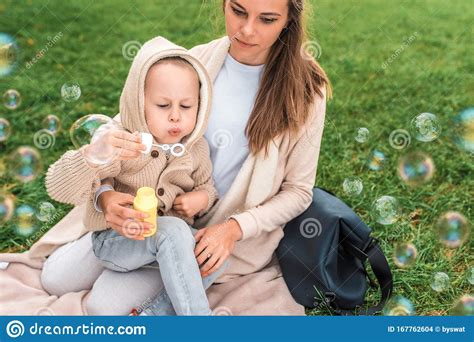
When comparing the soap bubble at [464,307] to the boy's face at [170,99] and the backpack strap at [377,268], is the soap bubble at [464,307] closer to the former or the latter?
the backpack strap at [377,268]

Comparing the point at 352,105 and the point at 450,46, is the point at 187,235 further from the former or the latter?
the point at 450,46

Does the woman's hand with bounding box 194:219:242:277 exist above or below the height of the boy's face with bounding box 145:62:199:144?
below

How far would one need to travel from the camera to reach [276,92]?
90.7 inches

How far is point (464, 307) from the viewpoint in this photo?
100.0 inches

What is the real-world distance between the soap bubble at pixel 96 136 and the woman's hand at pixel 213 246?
0.38m

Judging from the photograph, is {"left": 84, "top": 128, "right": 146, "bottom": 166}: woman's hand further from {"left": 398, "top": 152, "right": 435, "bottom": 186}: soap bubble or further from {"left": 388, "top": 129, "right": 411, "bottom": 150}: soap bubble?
{"left": 388, "top": 129, "right": 411, "bottom": 150}: soap bubble

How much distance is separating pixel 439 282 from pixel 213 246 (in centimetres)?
87

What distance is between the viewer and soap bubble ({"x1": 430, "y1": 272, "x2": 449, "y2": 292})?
8.45ft

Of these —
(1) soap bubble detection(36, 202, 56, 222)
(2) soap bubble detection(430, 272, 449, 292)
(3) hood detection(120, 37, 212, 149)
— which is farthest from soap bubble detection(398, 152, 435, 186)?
(1) soap bubble detection(36, 202, 56, 222)

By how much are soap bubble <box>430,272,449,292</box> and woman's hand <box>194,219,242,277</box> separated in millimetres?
773

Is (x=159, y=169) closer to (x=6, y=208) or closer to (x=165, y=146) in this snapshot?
(x=165, y=146)

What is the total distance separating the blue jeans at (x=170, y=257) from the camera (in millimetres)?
2094
